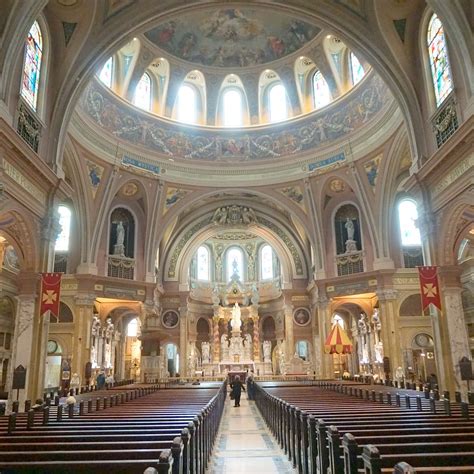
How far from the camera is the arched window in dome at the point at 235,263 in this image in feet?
134

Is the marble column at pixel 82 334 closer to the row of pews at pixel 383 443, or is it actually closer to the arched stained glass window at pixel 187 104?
the arched stained glass window at pixel 187 104

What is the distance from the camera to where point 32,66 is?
15.3 m

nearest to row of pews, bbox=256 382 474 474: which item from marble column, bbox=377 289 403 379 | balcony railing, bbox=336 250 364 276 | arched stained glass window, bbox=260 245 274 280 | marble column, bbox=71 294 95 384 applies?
marble column, bbox=377 289 403 379

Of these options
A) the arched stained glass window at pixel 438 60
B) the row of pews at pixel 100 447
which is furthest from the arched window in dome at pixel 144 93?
the row of pews at pixel 100 447

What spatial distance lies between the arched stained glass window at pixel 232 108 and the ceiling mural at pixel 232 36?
1996 millimetres

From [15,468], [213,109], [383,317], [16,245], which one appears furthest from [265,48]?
[15,468]

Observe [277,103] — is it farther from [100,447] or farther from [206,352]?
[100,447]

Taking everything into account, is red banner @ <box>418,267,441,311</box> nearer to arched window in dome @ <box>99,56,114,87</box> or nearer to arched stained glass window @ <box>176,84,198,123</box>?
arched window in dome @ <box>99,56,114,87</box>

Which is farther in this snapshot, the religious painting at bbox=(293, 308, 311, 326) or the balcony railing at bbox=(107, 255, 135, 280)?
the religious painting at bbox=(293, 308, 311, 326)

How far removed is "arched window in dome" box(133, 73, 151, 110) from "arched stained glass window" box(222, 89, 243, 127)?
15.5 feet

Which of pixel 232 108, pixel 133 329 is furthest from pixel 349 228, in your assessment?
pixel 133 329

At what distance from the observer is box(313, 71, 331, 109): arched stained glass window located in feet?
87.3

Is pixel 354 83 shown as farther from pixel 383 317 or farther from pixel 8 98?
pixel 8 98

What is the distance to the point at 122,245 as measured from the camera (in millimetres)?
27344
